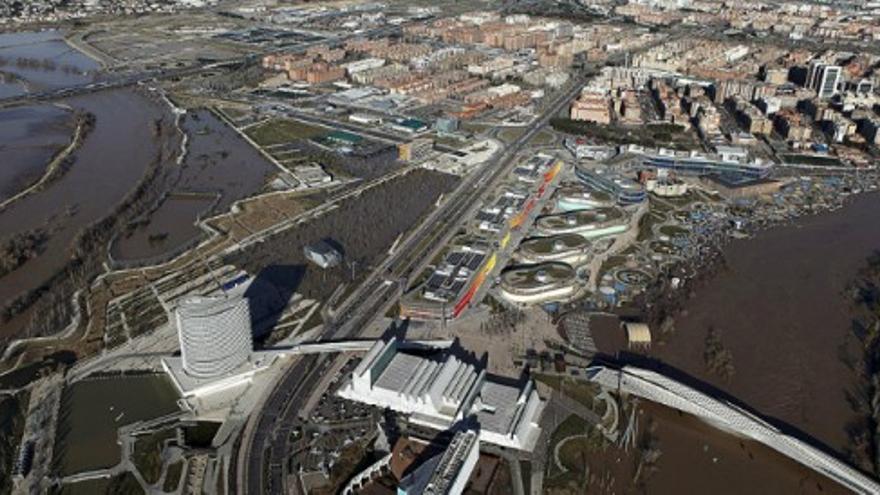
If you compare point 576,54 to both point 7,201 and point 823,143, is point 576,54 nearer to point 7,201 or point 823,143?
point 823,143

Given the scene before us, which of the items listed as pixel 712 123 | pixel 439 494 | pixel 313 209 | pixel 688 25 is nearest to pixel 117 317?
pixel 313 209

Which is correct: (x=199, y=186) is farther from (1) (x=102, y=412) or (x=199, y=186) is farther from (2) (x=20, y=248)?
(1) (x=102, y=412)

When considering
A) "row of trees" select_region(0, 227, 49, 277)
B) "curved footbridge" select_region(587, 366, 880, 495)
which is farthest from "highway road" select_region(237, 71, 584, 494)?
"row of trees" select_region(0, 227, 49, 277)

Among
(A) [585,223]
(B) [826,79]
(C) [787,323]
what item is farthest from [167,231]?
(B) [826,79]

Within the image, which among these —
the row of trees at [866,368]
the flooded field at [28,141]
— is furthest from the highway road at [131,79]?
the row of trees at [866,368]

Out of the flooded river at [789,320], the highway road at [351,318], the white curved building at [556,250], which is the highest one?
the white curved building at [556,250]

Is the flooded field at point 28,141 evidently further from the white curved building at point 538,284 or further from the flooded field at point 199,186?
the white curved building at point 538,284
